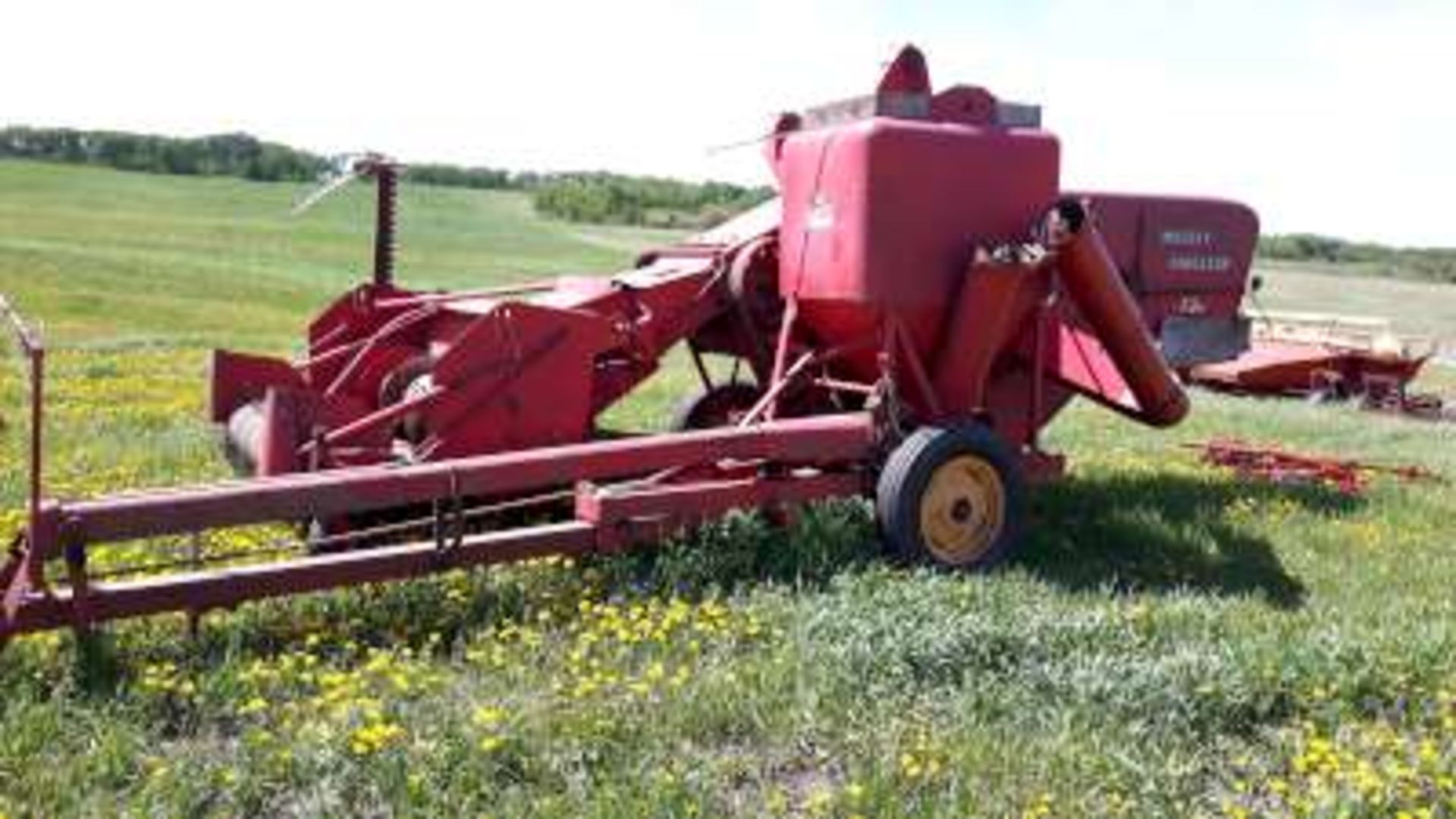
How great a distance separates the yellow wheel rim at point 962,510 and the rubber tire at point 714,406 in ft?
7.88

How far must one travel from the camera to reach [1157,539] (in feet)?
30.1

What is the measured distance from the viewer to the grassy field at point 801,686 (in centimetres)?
503

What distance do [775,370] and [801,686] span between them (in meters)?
3.15

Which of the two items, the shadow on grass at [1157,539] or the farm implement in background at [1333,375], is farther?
the farm implement in background at [1333,375]

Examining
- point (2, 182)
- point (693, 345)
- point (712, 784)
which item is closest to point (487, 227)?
point (2, 182)

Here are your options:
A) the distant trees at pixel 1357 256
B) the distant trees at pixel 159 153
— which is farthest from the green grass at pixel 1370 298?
the distant trees at pixel 159 153

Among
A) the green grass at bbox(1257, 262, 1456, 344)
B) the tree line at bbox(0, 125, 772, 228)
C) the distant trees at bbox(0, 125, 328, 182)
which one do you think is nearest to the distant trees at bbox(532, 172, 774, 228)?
the tree line at bbox(0, 125, 772, 228)

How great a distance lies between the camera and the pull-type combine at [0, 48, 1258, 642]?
7207mm

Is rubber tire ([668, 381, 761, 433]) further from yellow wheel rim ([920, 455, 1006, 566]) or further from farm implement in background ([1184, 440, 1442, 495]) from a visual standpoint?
farm implement in background ([1184, 440, 1442, 495])

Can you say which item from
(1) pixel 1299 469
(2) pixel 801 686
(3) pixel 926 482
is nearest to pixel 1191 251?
(1) pixel 1299 469

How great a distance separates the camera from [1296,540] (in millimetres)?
9477

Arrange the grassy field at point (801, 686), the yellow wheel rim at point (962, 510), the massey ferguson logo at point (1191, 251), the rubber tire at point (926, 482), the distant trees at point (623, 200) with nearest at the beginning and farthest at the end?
the grassy field at point (801, 686), the rubber tire at point (926, 482), the yellow wheel rim at point (962, 510), the massey ferguson logo at point (1191, 251), the distant trees at point (623, 200)

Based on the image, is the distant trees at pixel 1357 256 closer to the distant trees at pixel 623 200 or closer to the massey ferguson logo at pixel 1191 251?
the distant trees at pixel 623 200

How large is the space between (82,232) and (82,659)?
5760 cm
